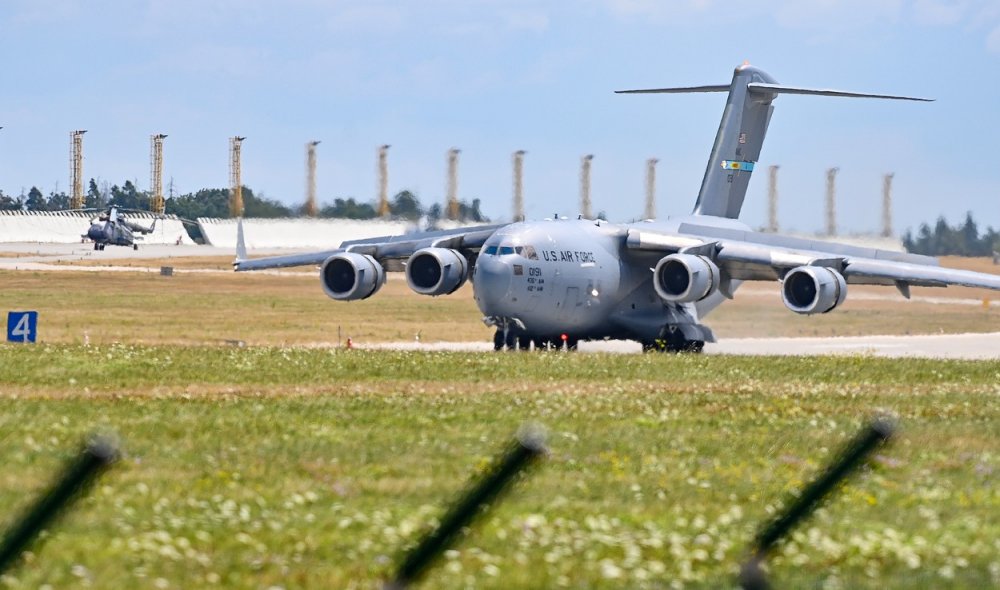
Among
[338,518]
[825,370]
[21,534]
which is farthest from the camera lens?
[825,370]

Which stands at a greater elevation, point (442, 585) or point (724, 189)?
point (724, 189)

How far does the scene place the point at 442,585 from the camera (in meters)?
9.90

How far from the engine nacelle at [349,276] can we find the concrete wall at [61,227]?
84888 mm

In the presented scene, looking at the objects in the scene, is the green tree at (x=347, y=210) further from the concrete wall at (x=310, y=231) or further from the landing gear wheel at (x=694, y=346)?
the landing gear wheel at (x=694, y=346)

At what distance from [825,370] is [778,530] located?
907 inches

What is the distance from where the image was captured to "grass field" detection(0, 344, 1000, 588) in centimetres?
1059

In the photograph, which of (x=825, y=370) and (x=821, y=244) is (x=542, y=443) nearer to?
(x=825, y=370)

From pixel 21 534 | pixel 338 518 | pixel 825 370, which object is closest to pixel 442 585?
pixel 338 518

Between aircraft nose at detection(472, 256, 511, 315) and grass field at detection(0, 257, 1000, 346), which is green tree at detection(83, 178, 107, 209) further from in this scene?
aircraft nose at detection(472, 256, 511, 315)

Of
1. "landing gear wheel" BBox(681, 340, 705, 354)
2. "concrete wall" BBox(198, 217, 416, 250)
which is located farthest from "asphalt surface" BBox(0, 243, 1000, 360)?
"concrete wall" BBox(198, 217, 416, 250)

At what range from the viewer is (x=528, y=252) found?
3759cm

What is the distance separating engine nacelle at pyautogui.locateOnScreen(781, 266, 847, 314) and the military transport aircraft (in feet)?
0.10

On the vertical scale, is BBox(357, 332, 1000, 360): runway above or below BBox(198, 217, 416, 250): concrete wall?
below

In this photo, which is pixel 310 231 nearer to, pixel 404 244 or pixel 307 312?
pixel 307 312
